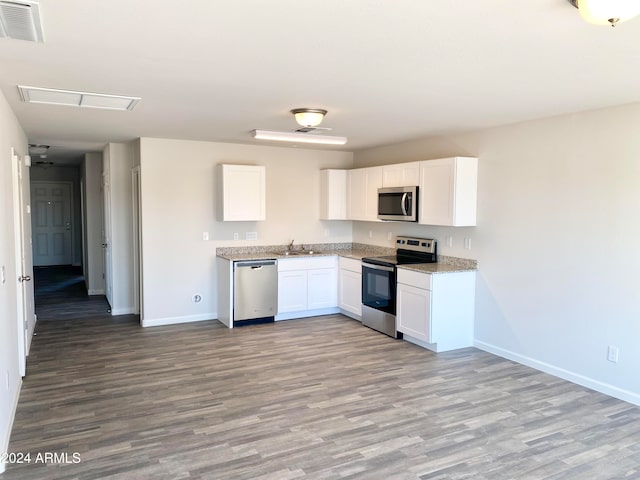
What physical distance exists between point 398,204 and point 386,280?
0.94 m

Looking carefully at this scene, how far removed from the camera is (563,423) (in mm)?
3471

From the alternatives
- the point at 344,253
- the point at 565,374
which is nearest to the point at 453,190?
the point at 565,374

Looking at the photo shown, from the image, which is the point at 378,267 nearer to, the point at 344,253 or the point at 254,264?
the point at 344,253

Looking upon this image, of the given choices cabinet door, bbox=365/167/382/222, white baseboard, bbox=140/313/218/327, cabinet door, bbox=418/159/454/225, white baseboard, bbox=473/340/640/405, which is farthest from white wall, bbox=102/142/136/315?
white baseboard, bbox=473/340/640/405

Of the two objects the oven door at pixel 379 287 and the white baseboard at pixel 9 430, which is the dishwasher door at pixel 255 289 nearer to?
the oven door at pixel 379 287

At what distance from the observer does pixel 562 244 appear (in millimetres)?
4328

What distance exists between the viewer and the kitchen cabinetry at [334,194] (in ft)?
22.9

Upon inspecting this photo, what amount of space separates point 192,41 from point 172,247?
13.7 ft

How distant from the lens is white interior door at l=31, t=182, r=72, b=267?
11.6 m

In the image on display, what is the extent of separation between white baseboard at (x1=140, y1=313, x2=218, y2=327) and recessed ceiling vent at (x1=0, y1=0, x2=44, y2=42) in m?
4.34

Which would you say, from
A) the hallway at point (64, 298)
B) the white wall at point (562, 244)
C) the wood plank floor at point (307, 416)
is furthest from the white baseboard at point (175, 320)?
the white wall at point (562, 244)

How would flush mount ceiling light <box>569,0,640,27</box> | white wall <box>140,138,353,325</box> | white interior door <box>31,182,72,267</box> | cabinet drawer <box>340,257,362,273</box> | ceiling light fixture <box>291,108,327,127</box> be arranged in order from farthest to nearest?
white interior door <box>31,182,72,267</box>, cabinet drawer <box>340,257,362,273</box>, white wall <box>140,138,353,325</box>, ceiling light fixture <box>291,108,327,127</box>, flush mount ceiling light <box>569,0,640,27</box>

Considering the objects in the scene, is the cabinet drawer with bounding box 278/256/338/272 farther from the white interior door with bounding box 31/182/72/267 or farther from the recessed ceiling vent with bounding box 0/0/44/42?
the white interior door with bounding box 31/182/72/267

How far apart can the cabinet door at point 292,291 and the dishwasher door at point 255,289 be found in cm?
9
